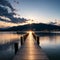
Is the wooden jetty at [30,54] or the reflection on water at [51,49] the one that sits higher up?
the wooden jetty at [30,54]

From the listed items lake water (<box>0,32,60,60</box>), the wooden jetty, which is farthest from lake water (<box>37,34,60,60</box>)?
the wooden jetty

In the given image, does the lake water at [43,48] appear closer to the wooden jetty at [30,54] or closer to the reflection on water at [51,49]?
the reflection on water at [51,49]

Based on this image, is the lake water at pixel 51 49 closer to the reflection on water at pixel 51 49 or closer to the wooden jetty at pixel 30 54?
the reflection on water at pixel 51 49

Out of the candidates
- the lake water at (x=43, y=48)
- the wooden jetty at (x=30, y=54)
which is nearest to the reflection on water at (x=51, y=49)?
the lake water at (x=43, y=48)

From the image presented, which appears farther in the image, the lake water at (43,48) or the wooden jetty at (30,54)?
the lake water at (43,48)

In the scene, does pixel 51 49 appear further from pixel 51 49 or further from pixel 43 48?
pixel 43 48

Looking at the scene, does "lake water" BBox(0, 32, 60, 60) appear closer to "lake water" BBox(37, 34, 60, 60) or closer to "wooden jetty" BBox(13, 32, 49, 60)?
"lake water" BBox(37, 34, 60, 60)

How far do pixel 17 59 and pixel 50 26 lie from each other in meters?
193

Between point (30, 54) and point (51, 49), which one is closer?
point (30, 54)

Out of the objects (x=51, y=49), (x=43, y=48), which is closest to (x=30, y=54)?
(x=51, y=49)

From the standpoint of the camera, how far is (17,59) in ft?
28.3

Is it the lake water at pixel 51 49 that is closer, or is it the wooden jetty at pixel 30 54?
the wooden jetty at pixel 30 54

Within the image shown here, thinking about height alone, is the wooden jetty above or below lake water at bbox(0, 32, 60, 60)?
above

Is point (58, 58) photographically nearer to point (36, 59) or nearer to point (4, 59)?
point (4, 59)
